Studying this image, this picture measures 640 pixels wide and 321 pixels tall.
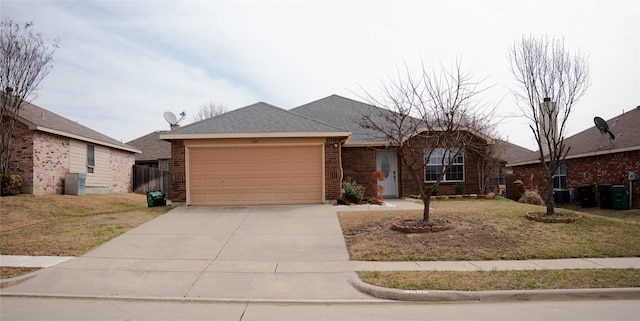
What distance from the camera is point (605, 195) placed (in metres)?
17.2

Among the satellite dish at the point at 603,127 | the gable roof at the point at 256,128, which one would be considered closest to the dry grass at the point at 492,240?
the gable roof at the point at 256,128

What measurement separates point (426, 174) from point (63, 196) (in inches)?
618

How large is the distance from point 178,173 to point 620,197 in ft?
56.4

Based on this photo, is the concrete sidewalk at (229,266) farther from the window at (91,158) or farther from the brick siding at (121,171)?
the brick siding at (121,171)

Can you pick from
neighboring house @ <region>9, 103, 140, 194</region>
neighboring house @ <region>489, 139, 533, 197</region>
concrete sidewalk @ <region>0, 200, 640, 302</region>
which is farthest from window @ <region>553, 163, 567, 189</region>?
neighboring house @ <region>9, 103, 140, 194</region>

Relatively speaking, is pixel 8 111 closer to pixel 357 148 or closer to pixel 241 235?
pixel 241 235

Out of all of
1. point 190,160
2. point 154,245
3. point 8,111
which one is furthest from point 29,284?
point 8,111

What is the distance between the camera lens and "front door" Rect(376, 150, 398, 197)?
1900 centimetres

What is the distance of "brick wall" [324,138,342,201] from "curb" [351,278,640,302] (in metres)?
9.03

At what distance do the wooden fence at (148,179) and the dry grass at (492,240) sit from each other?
18.3 meters

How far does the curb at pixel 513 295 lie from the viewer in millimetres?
6055

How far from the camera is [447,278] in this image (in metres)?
6.81

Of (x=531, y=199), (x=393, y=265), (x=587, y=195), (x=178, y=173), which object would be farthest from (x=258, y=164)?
(x=587, y=195)

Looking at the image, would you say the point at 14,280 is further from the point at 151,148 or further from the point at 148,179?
the point at 151,148
